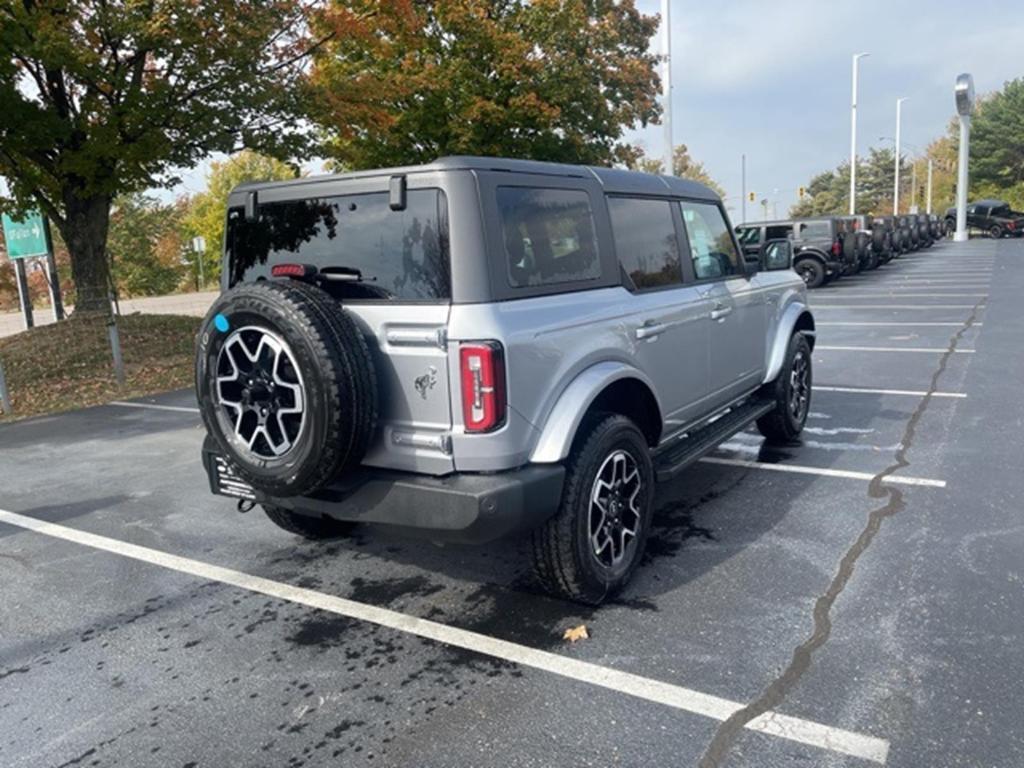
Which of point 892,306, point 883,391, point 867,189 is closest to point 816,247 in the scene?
point 892,306

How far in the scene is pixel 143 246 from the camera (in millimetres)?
33281

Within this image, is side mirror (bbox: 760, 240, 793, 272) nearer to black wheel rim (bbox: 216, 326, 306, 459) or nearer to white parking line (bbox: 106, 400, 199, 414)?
black wheel rim (bbox: 216, 326, 306, 459)

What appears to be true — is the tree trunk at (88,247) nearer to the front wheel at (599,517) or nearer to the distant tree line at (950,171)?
the front wheel at (599,517)

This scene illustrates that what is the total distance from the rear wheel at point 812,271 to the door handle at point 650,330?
58.6 ft

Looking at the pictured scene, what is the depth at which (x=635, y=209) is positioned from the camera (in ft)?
13.9

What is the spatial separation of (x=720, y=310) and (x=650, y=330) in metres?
1.05

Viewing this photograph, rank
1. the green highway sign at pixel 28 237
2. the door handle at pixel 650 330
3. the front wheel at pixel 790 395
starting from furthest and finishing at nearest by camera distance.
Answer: the green highway sign at pixel 28 237 → the front wheel at pixel 790 395 → the door handle at pixel 650 330

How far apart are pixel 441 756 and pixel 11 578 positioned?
2.99 meters

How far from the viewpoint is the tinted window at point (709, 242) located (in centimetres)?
484

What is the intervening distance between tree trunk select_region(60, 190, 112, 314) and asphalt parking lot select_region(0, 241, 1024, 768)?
8180 mm

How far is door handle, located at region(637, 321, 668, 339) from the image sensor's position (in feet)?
12.9

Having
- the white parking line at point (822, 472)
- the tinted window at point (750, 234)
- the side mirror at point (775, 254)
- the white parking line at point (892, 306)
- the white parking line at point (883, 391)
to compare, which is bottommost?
the white parking line at point (822, 472)

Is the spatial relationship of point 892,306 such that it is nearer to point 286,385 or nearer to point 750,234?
point 750,234

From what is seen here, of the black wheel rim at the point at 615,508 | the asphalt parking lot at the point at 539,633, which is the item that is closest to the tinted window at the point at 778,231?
the asphalt parking lot at the point at 539,633
